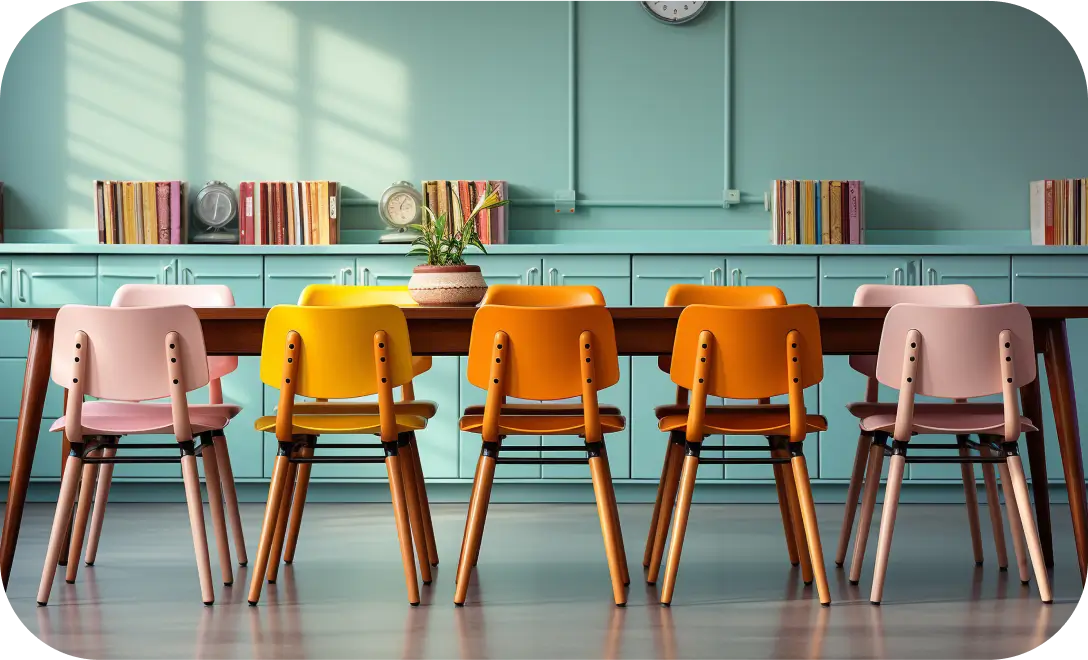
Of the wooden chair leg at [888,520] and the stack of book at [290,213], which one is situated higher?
the stack of book at [290,213]

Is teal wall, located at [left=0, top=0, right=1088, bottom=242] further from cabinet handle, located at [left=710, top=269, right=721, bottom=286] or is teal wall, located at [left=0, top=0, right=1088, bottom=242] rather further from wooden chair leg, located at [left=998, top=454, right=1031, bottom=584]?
wooden chair leg, located at [left=998, top=454, right=1031, bottom=584]

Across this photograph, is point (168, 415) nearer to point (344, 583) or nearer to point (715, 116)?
point (344, 583)

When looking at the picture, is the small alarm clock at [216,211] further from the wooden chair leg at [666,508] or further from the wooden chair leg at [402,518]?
the wooden chair leg at [666,508]

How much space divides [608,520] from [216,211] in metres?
2.96

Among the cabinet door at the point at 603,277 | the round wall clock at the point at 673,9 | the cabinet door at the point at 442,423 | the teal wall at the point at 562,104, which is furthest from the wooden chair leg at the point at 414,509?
the round wall clock at the point at 673,9

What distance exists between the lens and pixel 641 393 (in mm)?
4484

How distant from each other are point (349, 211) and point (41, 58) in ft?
5.74

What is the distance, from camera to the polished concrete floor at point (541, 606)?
235cm

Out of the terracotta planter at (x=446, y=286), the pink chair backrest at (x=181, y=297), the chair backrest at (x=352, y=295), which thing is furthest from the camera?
the chair backrest at (x=352, y=295)

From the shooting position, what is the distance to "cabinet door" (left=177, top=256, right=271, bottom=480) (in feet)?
14.8

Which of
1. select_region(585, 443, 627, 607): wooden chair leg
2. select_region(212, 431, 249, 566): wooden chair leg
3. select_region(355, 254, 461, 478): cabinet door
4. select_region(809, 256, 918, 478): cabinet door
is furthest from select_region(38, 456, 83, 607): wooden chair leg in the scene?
select_region(809, 256, 918, 478): cabinet door

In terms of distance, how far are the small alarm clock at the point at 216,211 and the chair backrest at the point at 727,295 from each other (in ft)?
7.65

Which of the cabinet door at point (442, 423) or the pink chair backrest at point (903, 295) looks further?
the cabinet door at point (442, 423)

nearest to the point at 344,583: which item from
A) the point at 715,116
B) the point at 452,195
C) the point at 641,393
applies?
the point at 641,393
